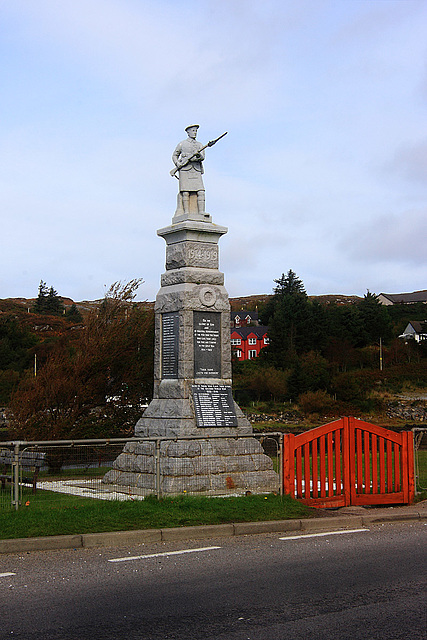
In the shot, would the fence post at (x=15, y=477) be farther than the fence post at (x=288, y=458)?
No

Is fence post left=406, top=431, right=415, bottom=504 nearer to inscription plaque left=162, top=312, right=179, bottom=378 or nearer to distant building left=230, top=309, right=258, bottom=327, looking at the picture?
inscription plaque left=162, top=312, right=179, bottom=378

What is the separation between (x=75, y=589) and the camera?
7191 mm

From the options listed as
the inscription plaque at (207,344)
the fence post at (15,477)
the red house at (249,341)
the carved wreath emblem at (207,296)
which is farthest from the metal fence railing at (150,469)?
the red house at (249,341)

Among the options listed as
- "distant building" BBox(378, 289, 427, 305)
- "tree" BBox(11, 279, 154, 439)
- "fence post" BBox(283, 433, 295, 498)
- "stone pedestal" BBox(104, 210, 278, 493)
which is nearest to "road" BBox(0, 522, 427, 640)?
"fence post" BBox(283, 433, 295, 498)

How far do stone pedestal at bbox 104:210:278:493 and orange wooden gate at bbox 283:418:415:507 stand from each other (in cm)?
151

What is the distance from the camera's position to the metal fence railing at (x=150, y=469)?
12.6 metres

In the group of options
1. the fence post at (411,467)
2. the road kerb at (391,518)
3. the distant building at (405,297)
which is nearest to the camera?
the road kerb at (391,518)

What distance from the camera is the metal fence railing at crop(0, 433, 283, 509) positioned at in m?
12.6

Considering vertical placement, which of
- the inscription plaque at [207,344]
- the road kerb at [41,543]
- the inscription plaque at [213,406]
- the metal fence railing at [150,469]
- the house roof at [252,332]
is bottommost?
the road kerb at [41,543]

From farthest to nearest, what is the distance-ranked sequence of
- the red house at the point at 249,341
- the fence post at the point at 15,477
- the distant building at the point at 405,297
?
the distant building at the point at 405,297 < the red house at the point at 249,341 < the fence post at the point at 15,477

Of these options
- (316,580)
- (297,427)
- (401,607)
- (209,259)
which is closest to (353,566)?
(316,580)

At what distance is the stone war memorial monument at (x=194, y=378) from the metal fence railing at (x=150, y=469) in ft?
0.07

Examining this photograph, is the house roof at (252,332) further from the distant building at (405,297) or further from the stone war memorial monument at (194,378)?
the stone war memorial monument at (194,378)

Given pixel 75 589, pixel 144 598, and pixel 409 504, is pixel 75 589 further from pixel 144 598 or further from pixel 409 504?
pixel 409 504
